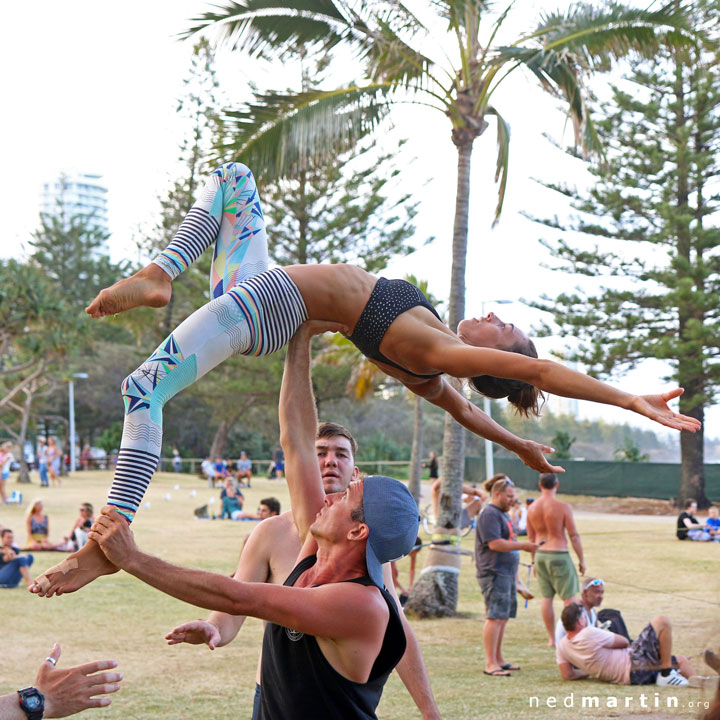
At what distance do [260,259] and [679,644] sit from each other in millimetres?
6197

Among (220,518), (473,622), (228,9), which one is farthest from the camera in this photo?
(220,518)

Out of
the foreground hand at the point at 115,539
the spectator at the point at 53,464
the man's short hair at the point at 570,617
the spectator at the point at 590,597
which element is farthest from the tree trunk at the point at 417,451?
the spectator at the point at 53,464

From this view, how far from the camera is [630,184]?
27.3m

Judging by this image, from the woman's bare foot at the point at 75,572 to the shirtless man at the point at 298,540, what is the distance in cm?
86

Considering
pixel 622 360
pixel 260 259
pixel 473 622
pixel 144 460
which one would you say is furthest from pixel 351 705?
pixel 622 360

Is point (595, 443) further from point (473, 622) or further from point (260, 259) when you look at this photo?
point (260, 259)

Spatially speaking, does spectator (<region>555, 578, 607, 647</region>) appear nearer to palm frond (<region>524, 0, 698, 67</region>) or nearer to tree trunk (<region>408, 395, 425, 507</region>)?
palm frond (<region>524, 0, 698, 67</region>)

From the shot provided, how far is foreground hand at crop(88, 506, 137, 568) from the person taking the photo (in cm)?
244

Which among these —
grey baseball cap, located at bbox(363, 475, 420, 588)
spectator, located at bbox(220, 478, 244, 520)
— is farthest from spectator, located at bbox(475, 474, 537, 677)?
spectator, located at bbox(220, 478, 244, 520)

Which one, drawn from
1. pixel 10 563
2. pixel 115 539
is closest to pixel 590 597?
pixel 115 539

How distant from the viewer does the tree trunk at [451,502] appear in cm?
1076

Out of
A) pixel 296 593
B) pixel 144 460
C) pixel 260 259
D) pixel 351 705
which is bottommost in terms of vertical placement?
pixel 351 705

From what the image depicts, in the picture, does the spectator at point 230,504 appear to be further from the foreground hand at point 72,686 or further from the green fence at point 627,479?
the foreground hand at point 72,686

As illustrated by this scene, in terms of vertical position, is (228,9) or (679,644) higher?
(228,9)
